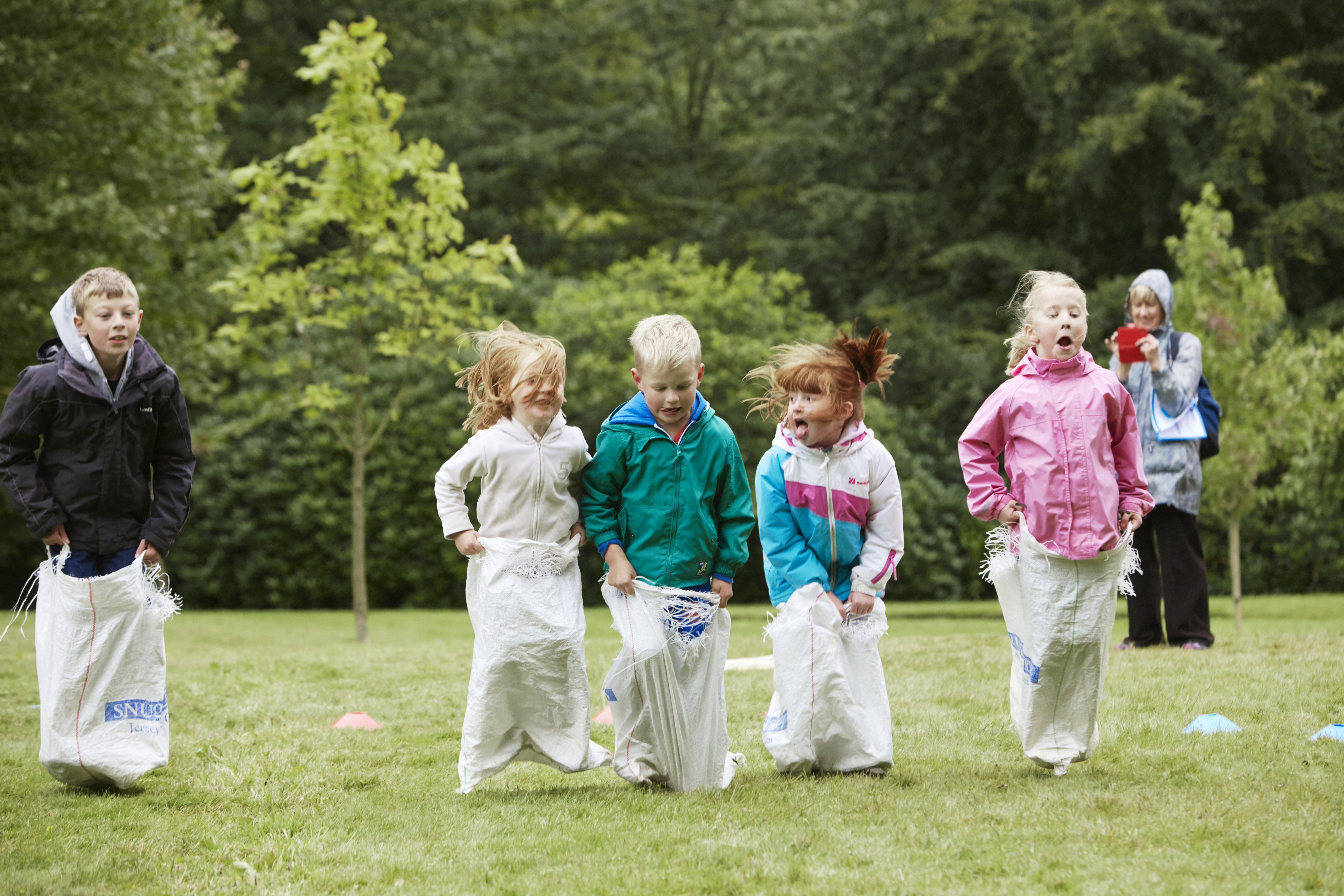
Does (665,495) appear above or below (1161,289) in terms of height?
below

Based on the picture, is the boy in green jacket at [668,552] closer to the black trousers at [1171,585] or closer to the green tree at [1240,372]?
the black trousers at [1171,585]

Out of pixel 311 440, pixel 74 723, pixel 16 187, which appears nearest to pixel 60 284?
pixel 16 187

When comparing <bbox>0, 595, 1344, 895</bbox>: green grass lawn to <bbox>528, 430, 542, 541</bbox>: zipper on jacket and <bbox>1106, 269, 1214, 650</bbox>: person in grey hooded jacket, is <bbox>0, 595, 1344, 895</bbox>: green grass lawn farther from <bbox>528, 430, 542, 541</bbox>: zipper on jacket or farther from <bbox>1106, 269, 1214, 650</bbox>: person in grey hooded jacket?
<bbox>528, 430, 542, 541</bbox>: zipper on jacket

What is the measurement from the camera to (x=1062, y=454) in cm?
442

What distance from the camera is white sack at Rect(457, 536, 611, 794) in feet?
14.6

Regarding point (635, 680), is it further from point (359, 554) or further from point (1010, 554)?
point (359, 554)

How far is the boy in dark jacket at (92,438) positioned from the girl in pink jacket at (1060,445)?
306 cm

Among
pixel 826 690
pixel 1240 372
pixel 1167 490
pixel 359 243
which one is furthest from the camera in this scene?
pixel 359 243

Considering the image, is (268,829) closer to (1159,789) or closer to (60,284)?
(1159,789)

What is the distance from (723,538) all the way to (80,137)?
1160cm

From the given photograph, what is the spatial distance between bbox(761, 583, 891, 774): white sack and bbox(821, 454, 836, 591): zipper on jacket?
0.16 metres

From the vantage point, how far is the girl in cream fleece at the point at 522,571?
446 cm

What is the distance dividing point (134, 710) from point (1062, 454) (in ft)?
11.8

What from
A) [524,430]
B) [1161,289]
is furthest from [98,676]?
[1161,289]
